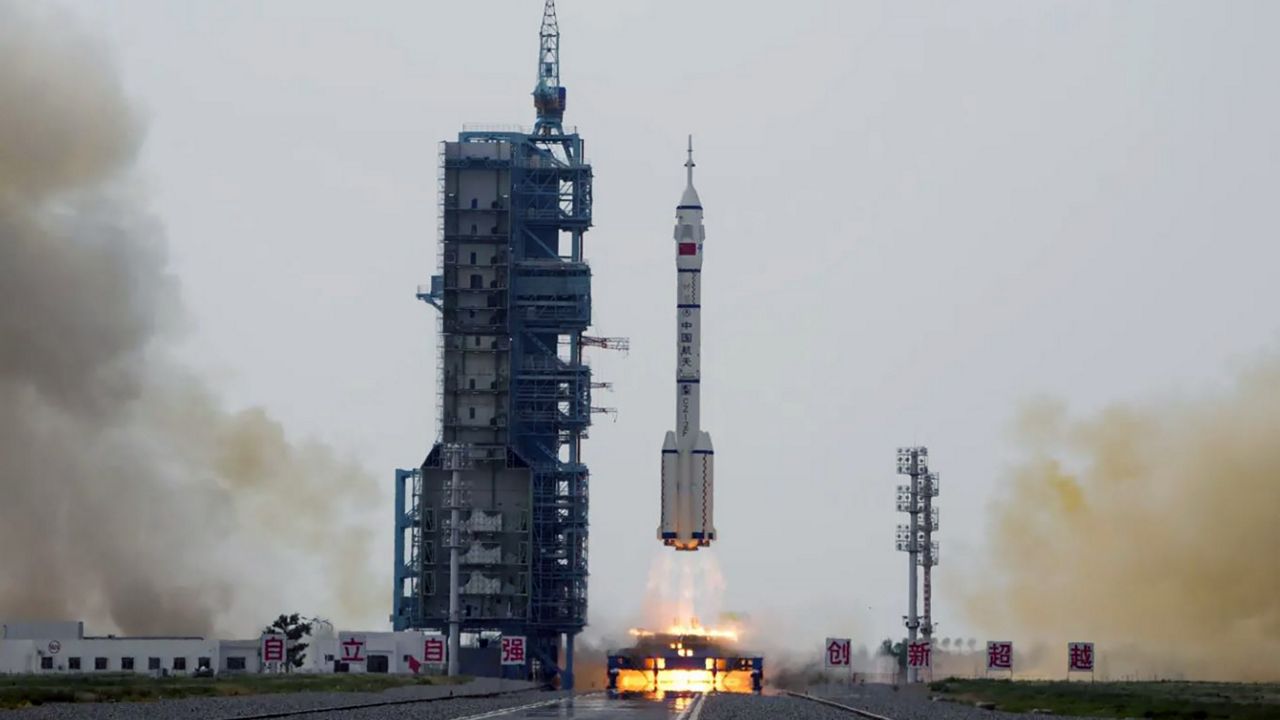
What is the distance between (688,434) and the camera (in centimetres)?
12375

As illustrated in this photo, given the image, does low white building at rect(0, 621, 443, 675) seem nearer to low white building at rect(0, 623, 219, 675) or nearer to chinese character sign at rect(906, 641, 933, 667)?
low white building at rect(0, 623, 219, 675)

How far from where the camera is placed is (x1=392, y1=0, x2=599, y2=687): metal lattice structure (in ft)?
456

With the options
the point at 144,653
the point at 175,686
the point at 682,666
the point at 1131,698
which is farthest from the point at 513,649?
the point at 1131,698

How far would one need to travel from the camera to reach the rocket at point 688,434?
123 metres

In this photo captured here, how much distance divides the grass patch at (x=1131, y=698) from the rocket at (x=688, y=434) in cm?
1554

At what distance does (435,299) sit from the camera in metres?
141

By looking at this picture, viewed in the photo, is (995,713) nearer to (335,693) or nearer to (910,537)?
(335,693)

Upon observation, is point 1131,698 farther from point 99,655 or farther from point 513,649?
point 99,655

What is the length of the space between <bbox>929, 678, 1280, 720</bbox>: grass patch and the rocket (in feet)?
51.0

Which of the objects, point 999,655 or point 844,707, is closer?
point 844,707

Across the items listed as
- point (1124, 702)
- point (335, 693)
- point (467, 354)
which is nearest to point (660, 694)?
point (335, 693)

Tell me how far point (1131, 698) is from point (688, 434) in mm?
35128

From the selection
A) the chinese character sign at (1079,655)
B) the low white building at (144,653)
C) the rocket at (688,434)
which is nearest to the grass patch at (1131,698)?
the chinese character sign at (1079,655)

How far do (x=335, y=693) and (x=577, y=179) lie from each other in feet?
167
